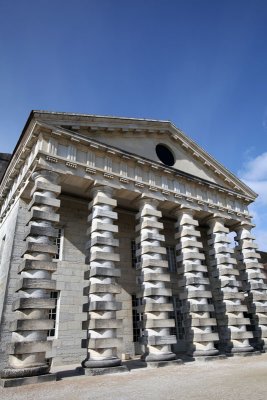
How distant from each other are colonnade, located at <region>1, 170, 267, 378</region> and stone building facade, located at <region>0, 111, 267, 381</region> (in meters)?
0.04

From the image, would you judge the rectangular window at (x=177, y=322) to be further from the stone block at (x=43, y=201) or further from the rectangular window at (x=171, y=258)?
the stone block at (x=43, y=201)

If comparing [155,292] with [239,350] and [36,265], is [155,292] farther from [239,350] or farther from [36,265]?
[239,350]

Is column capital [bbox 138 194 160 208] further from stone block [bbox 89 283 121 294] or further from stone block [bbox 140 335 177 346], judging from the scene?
stone block [bbox 140 335 177 346]

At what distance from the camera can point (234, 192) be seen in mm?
18062

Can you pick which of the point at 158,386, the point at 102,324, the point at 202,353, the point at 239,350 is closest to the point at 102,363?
the point at 102,324

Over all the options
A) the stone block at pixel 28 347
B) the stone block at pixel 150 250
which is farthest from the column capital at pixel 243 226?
the stone block at pixel 28 347

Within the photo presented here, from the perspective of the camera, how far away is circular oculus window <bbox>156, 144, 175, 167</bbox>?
16.4 metres

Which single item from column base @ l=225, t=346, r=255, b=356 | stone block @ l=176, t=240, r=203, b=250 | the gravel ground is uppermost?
stone block @ l=176, t=240, r=203, b=250

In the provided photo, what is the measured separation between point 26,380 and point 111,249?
517 cm

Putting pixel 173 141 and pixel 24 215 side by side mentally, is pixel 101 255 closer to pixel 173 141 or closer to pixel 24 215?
pixel 24 215

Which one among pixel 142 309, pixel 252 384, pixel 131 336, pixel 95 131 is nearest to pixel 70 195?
pixel 95 131

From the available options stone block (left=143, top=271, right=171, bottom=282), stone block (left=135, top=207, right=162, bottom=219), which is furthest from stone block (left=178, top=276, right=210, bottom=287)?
stone block (left=135, top=207, right=162, bottom=219)

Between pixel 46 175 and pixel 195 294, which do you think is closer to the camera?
pixel 46 175

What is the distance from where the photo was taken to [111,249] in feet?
38.2
